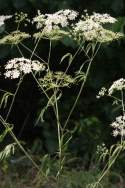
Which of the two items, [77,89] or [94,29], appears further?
[77,89]

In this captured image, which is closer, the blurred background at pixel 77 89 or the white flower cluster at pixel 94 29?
the white flower cluster at pixel 94 29

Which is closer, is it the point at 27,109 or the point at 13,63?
the point at 13,63

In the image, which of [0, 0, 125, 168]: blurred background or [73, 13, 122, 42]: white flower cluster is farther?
[0, 0, 125, 168]: blurred background

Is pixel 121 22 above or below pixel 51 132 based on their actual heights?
above

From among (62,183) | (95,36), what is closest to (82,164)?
(62,183)

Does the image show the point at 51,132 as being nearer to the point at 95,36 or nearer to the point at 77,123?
the point at 77,123

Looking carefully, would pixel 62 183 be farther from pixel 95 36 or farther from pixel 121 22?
pixel 95 36

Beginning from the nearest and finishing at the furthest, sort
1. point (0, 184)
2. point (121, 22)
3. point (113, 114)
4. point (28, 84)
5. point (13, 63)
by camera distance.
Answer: point (13, 63) → point (121, 22) → point (0, 184) → point (113, 114) → point (28, 84)

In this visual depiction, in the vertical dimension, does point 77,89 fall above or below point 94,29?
below

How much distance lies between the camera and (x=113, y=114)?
6598 mm

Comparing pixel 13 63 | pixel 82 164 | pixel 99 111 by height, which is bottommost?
pixel 82 164

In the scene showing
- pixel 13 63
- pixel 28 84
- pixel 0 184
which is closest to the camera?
pixel 13 63

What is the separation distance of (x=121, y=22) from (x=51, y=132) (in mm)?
1632

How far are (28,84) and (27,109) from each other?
33 cm
